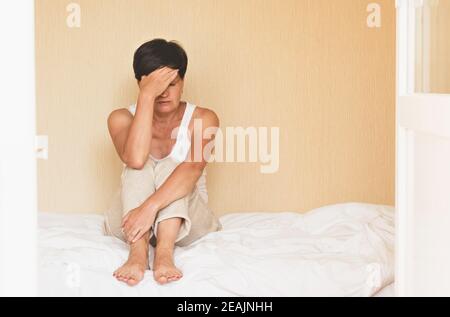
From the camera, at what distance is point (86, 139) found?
255cm

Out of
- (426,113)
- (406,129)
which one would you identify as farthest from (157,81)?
(426,113)

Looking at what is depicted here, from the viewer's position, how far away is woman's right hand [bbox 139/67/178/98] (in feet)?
6.58

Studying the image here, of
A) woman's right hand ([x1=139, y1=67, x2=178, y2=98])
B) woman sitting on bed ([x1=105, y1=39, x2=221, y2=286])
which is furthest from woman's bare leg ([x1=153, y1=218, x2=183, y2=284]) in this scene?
woman's right hand ([x1=139, y1=67, x2=178, y2=98])

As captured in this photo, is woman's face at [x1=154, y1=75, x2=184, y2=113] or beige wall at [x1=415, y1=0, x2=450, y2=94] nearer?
beige wall at [x1=415, y1=0, x2=450, y2=94]

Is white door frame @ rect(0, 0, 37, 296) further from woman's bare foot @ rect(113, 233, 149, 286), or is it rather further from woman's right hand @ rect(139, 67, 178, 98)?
woman's right hand @ rect(139, 67, 178, 98)

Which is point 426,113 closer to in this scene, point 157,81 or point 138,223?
point 138,223

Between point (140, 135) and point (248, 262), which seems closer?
point (248, 262)

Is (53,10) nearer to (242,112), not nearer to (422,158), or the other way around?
(242,112)

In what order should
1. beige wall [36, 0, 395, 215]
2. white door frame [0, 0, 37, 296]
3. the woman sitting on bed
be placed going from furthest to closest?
1. beige wall [36, 0, 395, 215]
2. the woman sitting on bed
3. white door frame [0, 0, 37, 296]

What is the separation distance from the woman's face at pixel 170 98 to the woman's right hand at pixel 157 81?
38 mm

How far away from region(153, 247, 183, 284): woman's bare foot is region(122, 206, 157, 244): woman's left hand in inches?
3.8

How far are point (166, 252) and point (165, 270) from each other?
123mm

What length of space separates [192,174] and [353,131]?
939 mm

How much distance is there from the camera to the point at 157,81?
2.03 meters
